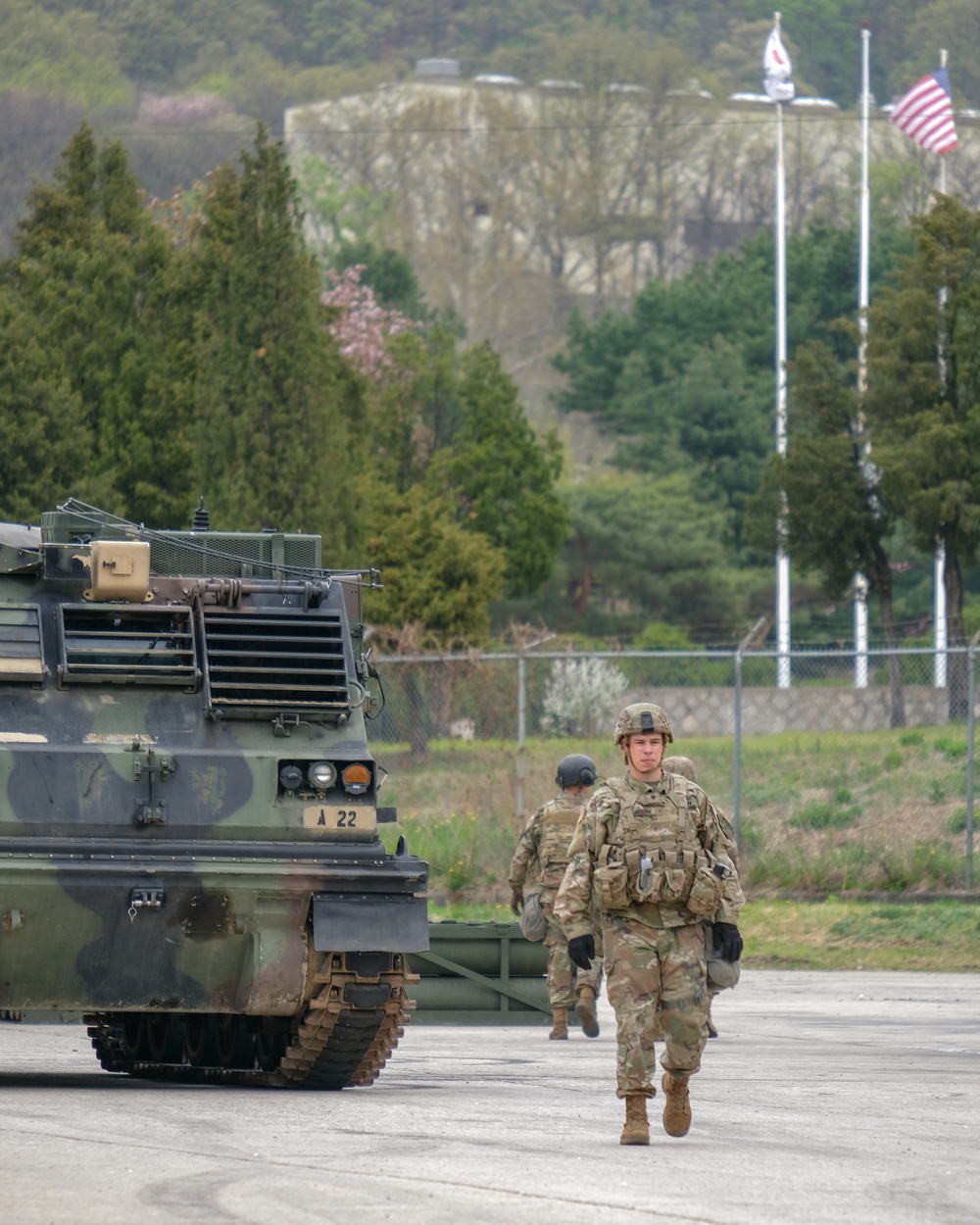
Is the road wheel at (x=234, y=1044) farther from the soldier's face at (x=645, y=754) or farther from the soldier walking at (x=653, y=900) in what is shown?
the soldier's face at (x=645, y=754)

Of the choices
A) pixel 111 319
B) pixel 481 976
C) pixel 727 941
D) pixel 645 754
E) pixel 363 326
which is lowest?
pixel 481 976

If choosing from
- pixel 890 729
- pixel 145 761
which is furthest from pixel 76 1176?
pixel 890 729

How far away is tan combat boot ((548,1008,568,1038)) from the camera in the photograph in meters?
15.9

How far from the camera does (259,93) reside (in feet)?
400

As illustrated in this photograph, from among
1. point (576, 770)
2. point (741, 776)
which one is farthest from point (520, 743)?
point (576, 770)

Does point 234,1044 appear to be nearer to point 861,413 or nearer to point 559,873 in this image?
point 559,873

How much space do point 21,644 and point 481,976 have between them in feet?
17.8

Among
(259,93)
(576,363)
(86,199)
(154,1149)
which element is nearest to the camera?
(154,1149)

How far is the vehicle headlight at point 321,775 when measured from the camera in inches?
486

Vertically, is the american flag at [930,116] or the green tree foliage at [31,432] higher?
the american flag at [930,116]

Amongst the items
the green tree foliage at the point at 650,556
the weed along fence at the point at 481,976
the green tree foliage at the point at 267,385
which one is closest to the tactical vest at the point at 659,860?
the weed along fence at the point at 481,976

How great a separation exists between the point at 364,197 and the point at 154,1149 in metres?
92.5

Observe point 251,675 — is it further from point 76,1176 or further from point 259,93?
point 259,93

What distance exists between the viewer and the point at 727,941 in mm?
10398
